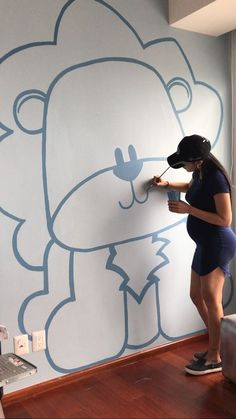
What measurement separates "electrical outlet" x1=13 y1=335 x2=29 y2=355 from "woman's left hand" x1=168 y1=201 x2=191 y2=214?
1088mm

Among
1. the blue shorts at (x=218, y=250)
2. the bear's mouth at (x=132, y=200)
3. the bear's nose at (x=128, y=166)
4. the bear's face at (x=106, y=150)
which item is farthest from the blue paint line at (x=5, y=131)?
the blue shorts at (x=218, y=250)

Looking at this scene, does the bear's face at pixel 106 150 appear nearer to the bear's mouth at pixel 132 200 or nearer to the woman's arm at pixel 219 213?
the bear's mouth at pixel 132 200

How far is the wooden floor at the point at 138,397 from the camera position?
1980mm

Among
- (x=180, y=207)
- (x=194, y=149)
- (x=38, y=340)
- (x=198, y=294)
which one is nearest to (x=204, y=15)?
(x=194, y=149)

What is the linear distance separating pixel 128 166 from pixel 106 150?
→ 0.18 m

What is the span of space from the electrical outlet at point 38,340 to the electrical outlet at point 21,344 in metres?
0.04

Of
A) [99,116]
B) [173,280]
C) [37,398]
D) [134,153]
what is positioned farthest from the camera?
[173,280]

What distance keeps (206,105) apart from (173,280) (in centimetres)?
122

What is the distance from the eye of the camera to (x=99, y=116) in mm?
2330

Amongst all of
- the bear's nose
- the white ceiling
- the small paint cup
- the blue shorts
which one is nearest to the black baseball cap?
the small paint cup

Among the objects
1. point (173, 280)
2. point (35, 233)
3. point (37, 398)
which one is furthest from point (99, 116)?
point (37, 398)

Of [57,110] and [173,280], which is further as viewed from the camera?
[173,280]

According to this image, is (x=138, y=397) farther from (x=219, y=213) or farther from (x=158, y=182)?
(x=158, y=182)

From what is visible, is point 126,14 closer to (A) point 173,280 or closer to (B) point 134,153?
(B) point 134,153
